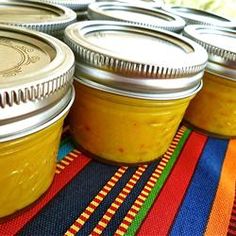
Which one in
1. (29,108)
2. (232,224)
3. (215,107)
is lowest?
(232,224)

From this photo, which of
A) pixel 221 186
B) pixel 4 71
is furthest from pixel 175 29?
pixel 4 71

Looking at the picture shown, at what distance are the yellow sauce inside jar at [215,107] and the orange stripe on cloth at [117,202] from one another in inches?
9.8

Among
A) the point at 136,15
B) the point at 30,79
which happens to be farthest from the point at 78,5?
the point at 30,79

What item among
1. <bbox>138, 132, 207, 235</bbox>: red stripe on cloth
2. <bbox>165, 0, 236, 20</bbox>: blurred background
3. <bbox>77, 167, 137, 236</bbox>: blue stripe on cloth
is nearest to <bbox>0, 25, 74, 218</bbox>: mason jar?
<bbox>77, 167, 137, 236</bbox>: blue stripe on cloth

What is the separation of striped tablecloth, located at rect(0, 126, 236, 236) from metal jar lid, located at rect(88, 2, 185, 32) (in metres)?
0.33

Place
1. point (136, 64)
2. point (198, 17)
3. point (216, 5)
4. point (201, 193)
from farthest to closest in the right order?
point (216, 5), point (198, 17), point (201, 193), point (136, 64)

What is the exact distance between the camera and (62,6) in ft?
2.86

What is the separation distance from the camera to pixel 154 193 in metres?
0.67

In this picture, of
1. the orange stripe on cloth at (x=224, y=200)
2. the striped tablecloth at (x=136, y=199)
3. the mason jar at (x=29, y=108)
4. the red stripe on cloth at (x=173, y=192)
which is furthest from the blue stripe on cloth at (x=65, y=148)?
the orange stripe on cloth at (x=224, y=200)

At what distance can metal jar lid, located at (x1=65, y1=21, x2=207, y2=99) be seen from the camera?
0.60 m

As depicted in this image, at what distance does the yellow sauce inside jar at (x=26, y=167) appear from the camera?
0.47m

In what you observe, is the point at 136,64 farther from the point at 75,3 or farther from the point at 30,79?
the point at 75,3

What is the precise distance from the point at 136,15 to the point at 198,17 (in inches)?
10.5

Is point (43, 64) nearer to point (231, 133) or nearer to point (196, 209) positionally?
point (196, 209)
